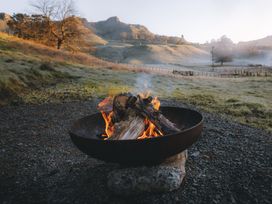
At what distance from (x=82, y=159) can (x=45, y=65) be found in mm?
16158

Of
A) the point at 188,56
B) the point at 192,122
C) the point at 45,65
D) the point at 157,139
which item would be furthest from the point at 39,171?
the point at 188,56

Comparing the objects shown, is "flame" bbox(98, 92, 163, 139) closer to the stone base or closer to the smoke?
the stone base

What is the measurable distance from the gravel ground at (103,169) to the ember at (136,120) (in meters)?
1.06

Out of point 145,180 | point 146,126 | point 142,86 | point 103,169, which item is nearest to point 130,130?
point 146,126

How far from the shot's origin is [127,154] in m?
3.86

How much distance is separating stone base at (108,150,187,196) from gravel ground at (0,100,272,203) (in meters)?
0.13

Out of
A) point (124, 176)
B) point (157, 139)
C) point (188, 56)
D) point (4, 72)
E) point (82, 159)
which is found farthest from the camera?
point (188, 56)

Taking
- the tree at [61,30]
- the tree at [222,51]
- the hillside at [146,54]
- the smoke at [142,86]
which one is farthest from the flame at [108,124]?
the hillside at [146,54]

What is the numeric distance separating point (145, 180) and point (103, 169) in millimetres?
1439

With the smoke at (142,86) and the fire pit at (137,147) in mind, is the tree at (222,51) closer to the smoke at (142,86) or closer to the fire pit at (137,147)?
the smoke at (142,86)

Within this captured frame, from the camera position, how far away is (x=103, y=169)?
541 cm

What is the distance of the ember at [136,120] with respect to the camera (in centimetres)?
461

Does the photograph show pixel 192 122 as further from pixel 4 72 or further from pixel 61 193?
pixel 4 72

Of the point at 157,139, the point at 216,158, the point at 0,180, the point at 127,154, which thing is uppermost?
the point at 157,139
